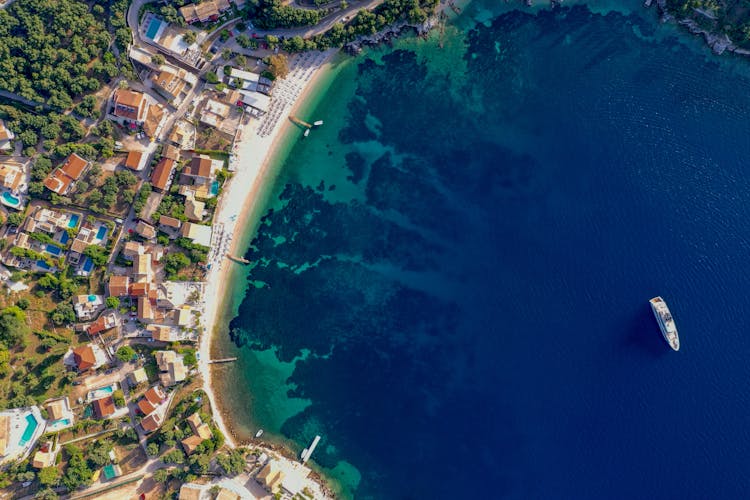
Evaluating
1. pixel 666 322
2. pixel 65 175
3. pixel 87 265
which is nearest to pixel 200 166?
pixel 65 175

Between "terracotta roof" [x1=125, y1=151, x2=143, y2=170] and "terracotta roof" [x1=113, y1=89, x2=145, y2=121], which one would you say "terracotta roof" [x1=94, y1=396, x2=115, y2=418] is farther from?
"terracotta roof" [x1=113, y1=89, x2=145, y2=121]

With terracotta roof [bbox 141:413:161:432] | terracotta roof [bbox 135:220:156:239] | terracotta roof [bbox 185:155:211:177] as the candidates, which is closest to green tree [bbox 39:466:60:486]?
terracotta roof [bbox 141:413:161:432]

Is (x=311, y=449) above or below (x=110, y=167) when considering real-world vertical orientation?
below

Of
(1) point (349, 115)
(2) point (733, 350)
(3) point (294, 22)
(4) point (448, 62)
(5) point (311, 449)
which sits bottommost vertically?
(5) point (311, 449)

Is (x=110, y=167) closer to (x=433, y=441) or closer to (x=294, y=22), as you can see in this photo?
(x=294, y=22)

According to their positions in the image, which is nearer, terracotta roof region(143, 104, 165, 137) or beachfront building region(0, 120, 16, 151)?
beachfront building region(0, 120, 16, 151)

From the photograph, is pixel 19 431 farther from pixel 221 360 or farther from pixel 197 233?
pixel 197 233

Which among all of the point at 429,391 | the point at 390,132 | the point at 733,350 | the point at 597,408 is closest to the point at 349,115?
the point at 390,132
